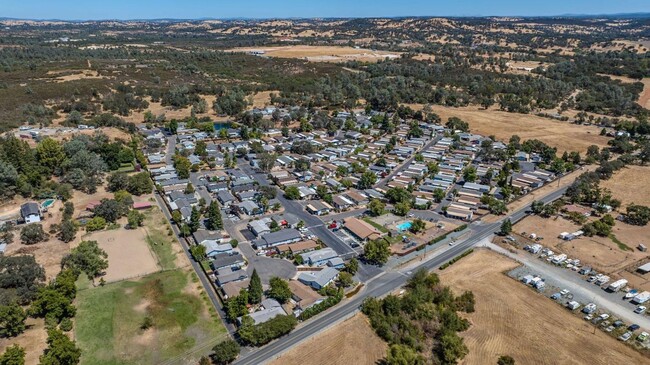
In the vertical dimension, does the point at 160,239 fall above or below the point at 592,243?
below

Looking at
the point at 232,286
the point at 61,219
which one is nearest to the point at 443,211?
the point at 232,286

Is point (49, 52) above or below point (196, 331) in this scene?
above

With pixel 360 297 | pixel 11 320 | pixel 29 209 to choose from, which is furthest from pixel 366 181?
pixel 11 320

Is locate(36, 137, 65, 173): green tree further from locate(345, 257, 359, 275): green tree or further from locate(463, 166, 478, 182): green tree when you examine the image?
locate(463, 166, 478, 182): green tree

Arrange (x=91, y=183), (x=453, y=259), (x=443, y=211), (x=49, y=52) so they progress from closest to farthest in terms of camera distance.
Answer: (x=453, y=259), (x=443, y=211), (x=91, y=183), (x=49, y=52)

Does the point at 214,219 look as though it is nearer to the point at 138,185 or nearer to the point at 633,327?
the point at 138,185

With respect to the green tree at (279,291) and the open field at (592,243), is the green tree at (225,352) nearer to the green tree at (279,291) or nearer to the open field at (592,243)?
the green tree at (279,291)

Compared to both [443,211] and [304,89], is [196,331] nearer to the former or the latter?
[443,211]
